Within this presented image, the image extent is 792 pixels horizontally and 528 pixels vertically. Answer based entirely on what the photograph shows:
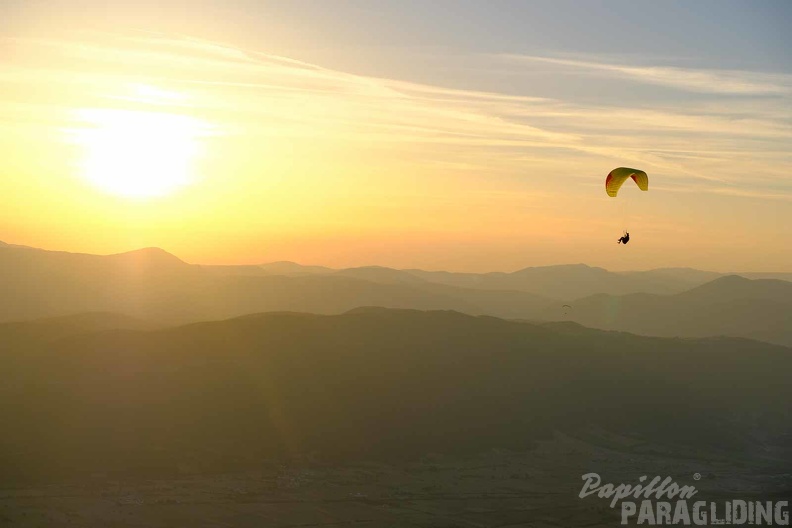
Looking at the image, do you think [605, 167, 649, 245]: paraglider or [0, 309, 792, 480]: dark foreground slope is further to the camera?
[0, 309, 792, 480]: dark foreground slope

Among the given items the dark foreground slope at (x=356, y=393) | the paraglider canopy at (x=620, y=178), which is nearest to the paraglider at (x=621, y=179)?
the paraglider canopy at (x=620, y=178)

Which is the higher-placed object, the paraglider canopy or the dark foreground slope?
the paraglider canopy

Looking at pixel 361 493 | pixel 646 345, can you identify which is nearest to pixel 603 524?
pixel 361 493

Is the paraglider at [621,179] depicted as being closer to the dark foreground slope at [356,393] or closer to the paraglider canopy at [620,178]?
the paraglider canopy at [620,178]

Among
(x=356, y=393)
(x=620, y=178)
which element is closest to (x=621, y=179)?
(x=620, y=178)

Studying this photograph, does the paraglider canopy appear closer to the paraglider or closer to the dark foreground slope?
the paraglider

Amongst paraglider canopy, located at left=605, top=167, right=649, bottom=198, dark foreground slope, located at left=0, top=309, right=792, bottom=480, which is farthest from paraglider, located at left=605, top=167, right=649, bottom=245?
dark foreground slope, located at left=0, top=309, right=792, bottom=480
